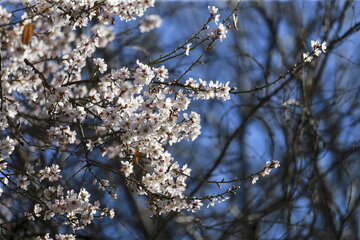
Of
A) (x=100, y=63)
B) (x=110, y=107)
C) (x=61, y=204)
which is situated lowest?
(x=61, y=204)

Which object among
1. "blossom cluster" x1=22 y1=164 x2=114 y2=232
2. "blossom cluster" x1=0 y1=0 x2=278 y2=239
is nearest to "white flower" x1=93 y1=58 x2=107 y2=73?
"blossom cluster" x1=0 y1=0 x2=278 y2=239

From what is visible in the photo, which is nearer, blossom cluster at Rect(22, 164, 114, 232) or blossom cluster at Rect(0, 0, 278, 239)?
A: blossom cluster at Rect(0, 0, 278, 239)

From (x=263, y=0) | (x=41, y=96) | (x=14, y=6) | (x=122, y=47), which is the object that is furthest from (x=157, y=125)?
(x=263, y=0)

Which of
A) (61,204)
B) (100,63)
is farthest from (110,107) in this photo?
(61,204)

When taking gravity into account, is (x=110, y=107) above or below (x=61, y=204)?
above

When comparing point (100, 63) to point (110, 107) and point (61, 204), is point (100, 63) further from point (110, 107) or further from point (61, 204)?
point (61, 204)

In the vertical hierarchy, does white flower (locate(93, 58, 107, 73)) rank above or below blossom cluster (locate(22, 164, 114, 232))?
above

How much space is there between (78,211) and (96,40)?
1172 mm

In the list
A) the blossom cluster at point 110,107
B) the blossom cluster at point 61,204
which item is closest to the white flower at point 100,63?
the blossom cluster at point 110,107

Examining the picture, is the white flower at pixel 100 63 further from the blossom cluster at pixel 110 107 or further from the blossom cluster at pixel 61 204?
the blossom cluster at pixel 61 204

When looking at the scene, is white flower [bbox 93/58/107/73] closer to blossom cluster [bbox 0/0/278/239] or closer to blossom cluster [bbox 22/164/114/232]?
blossom cluster [bbox 0/0/278/239]

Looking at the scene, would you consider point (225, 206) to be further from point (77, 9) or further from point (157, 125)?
point (77, 9)

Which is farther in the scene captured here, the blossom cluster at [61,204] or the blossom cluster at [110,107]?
the blossom cluster at [61,204]

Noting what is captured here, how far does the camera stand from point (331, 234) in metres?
3.87
